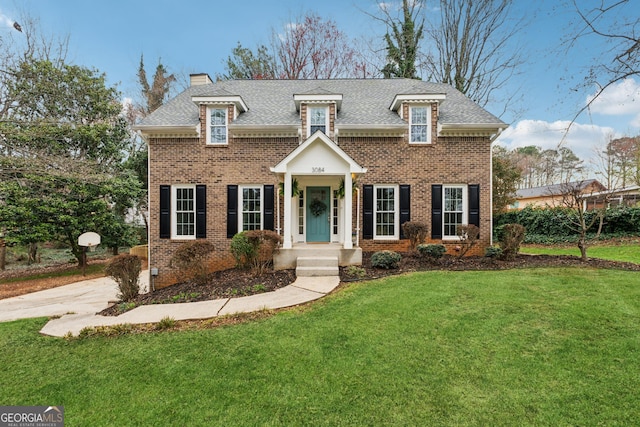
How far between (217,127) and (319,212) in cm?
470

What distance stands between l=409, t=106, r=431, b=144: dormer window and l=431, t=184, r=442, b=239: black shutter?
170 cm

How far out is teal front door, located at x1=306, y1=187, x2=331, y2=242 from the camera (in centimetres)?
1033

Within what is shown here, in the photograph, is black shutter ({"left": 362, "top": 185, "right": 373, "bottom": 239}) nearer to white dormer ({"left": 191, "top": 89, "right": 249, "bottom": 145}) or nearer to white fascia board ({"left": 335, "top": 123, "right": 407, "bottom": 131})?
white fascia board ({"left": 335, "top": 123, "right": 407, "bottom": 131})

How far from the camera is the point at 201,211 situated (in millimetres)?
9938

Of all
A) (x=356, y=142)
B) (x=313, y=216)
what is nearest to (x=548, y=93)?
(x=356, y=142)

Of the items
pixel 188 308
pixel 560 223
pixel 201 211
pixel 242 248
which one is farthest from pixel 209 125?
pixel 560 223

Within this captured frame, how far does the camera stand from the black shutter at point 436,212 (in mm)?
9898

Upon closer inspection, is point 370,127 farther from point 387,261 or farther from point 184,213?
point 184,213

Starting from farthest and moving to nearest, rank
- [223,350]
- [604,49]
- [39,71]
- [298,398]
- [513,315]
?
1. [39,71]
2. [513,315]
3. [223,350]
4. [604,49]
5. [298,398]

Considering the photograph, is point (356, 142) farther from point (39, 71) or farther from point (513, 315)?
point (39, 71)

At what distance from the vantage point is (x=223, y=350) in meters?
3.80

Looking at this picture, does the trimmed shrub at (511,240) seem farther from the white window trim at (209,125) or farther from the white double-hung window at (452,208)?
the white window trim at (209,125)

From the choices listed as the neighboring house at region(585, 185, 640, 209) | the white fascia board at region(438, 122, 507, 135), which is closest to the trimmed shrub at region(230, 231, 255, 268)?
the white fascia board at region(438, 122, 507, 135)

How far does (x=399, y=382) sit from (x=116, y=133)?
61.1 feet
